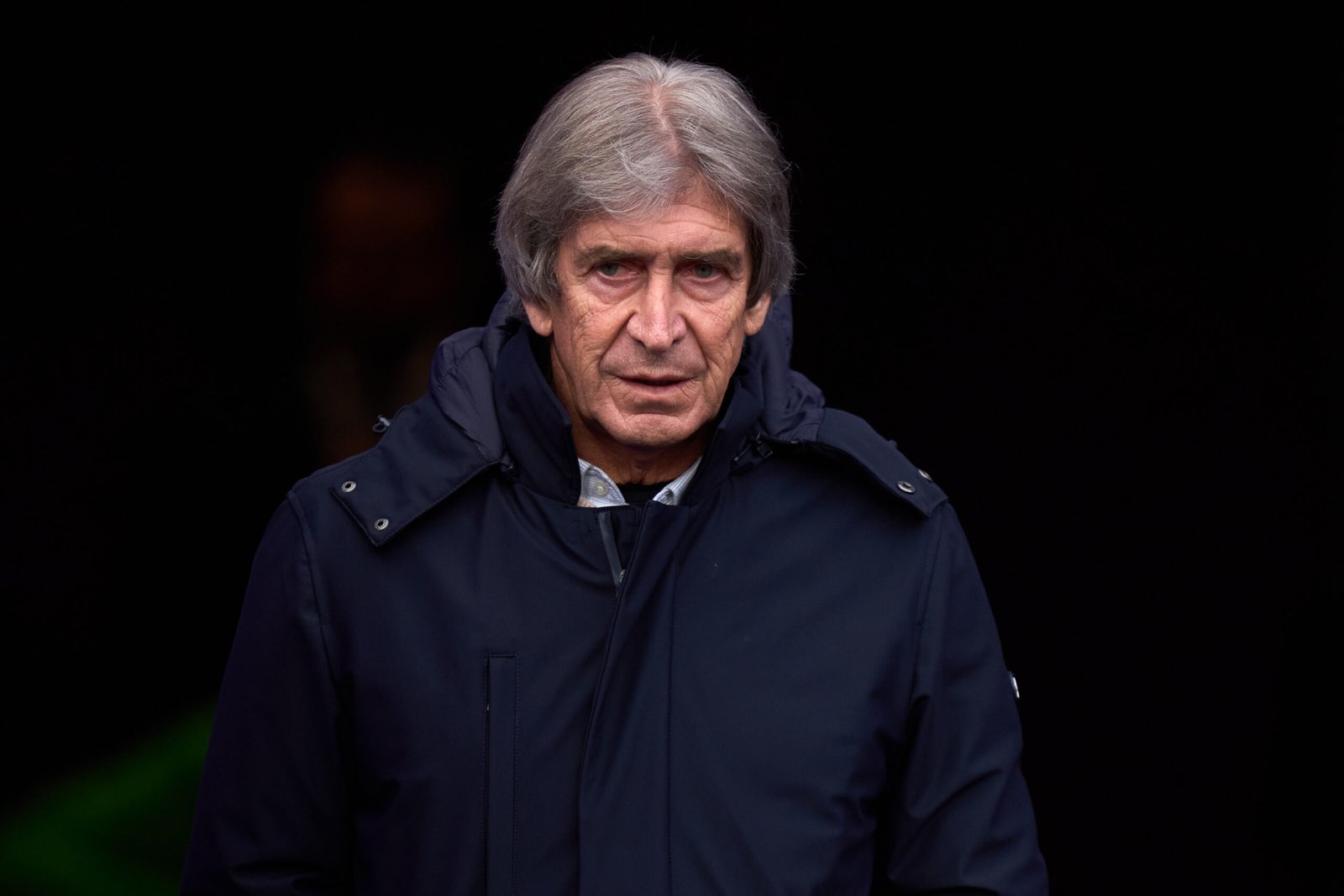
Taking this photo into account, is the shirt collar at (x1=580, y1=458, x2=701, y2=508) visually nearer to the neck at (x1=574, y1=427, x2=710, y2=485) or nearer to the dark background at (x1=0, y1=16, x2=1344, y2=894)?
the neck at (x1=574, y1=427, x2=710, y2=485)

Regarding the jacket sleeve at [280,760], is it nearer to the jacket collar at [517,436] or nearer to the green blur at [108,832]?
the jacket collar at [517,436]

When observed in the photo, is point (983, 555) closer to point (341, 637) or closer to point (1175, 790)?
point (1175, 790)

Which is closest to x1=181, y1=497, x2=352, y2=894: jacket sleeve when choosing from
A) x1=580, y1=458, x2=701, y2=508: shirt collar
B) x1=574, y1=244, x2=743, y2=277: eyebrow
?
x1=580, y1=458, x2=701, y2=508: shirt collar

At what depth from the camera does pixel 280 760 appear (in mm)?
1960

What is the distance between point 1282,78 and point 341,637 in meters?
2.70

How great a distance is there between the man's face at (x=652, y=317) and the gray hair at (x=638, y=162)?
0.03 metres

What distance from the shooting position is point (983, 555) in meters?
4.01

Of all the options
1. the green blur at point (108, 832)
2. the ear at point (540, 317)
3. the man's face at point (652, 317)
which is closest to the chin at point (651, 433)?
the man's face at point (652, 317)

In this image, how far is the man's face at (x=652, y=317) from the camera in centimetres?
201

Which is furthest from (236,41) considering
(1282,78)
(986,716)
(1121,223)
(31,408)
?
(986,716)

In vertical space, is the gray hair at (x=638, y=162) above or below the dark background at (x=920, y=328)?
above

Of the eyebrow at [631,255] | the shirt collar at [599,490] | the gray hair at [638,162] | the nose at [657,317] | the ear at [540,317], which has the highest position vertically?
the gray hair at [638,162]

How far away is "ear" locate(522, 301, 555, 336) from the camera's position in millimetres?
2125

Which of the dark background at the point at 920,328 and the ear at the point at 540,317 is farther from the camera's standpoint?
the dark background at the point at 920,328
